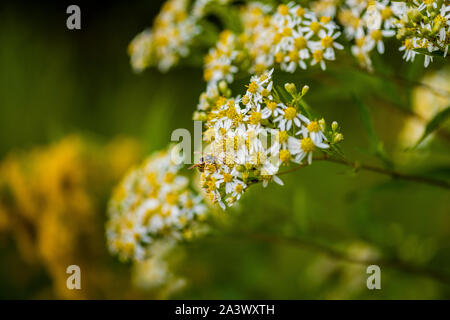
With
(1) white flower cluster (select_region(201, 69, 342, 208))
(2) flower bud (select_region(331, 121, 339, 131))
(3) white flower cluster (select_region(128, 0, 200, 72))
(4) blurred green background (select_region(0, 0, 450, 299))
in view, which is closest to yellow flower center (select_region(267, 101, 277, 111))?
(1) white flower cluster (select_region(201, 69, 342, 208))

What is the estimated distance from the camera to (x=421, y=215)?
1.89m

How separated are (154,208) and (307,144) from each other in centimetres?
51

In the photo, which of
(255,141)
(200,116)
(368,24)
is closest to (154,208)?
(200,116)

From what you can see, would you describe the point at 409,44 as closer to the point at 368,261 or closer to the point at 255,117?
the point at 255,117

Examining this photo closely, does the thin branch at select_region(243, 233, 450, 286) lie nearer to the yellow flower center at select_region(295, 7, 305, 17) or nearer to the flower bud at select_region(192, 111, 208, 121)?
the flower bud at select_region(192, 111, 208, 121)

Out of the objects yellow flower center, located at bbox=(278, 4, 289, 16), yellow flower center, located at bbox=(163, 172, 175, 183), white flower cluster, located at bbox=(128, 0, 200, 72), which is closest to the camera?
yellow flower center, located at bbox=(278, 4, 289, 16)

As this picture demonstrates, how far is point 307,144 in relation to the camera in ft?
2.45

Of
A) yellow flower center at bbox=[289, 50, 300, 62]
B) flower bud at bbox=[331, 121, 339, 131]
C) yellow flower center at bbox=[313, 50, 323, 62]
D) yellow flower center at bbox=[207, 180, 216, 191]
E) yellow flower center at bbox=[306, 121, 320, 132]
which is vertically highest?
yellow flower center at bbox=[289, 50, 300, 62]

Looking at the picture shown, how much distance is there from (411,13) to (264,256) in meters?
0.95

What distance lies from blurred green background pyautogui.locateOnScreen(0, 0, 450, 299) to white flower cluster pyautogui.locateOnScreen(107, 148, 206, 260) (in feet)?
0.48

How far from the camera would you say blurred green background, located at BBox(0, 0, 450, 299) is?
121cm

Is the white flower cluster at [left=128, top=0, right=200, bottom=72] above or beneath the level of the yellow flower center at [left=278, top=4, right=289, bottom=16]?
above

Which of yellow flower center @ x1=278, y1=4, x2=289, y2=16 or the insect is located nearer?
the insect
